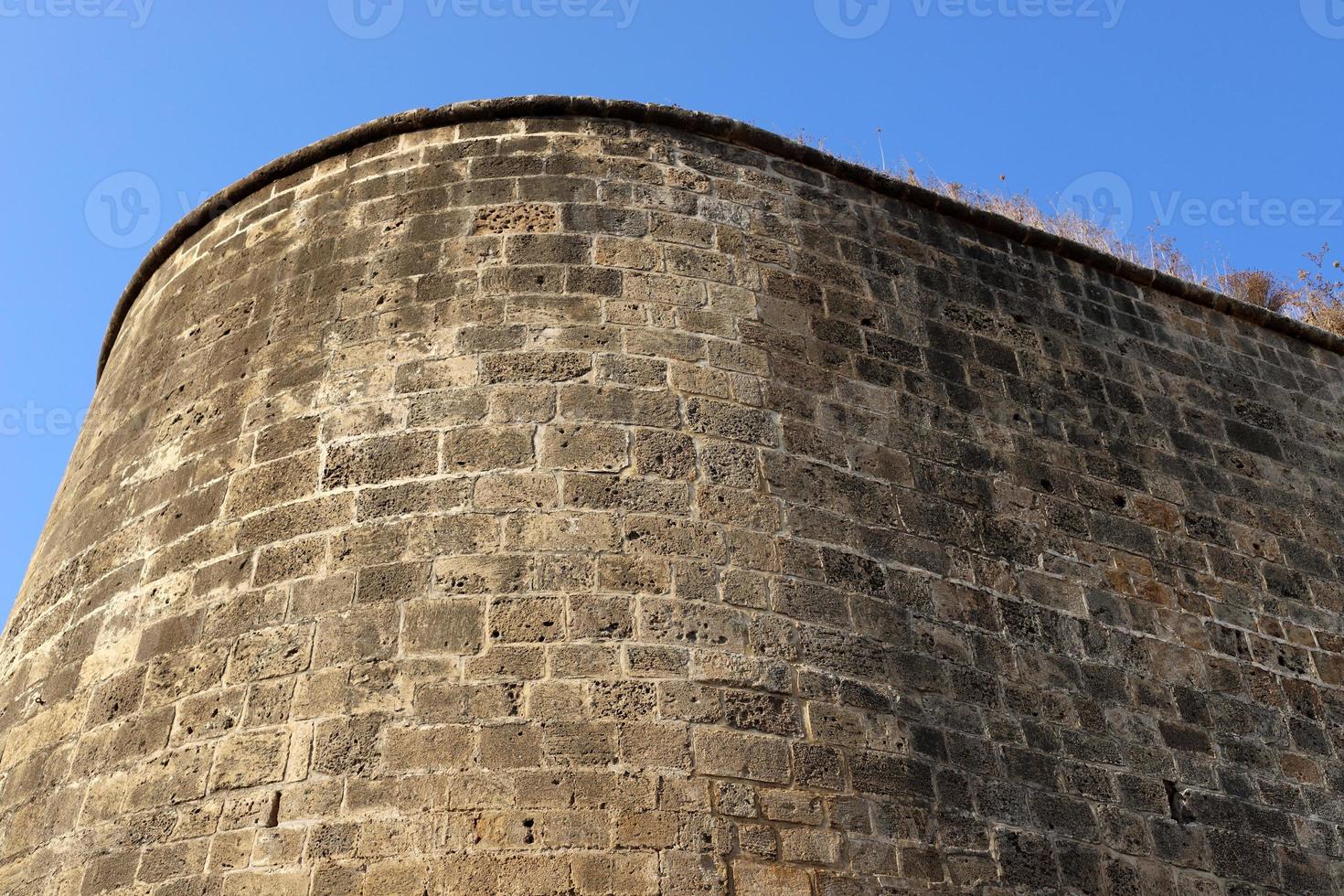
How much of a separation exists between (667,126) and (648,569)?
2.25m

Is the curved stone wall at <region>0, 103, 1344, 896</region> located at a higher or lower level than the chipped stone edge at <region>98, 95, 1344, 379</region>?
lower

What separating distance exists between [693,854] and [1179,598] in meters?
2.57

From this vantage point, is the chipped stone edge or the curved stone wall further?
the chipped stone edge

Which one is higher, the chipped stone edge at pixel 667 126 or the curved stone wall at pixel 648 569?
the chipped stone edge at pixel 667 126

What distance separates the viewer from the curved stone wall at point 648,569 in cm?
374

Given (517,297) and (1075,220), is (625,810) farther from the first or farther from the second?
(1075,220)

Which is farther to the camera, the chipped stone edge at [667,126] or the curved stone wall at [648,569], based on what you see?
the chipped stone edge at [667,126]

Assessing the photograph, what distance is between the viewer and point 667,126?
5508 millimetres

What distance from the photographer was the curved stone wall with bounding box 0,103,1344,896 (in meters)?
3.74

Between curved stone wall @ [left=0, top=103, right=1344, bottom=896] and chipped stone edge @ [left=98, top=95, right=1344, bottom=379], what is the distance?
0.04 meters

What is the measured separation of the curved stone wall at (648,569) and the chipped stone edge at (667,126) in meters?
0.04

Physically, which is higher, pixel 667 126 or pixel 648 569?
pixel 667 126

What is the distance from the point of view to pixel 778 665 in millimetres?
4031

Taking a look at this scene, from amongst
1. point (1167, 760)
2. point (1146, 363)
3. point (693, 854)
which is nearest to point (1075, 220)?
point (1146, 363)
